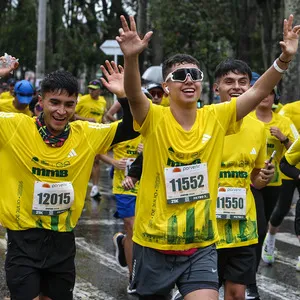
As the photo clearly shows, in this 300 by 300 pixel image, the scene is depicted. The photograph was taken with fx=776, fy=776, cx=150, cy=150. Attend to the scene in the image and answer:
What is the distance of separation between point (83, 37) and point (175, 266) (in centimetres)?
3394

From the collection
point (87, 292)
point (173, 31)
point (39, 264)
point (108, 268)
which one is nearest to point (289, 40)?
point (39, 264)

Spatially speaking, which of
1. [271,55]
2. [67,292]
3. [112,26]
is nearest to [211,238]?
[67,292]

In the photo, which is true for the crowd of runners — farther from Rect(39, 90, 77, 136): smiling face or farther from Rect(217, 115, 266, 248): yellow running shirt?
Rect(217, 115, 266, 248): yellow running shirt

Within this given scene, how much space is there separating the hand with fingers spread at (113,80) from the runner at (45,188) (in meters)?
0.23

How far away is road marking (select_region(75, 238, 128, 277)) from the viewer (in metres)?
8.21

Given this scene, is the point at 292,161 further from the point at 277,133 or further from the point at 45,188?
the point at 45,188

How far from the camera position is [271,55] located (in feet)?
Result: 70.7

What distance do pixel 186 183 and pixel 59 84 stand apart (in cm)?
107

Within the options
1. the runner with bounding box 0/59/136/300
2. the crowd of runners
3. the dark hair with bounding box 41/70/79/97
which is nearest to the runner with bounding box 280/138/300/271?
the crowd of runners

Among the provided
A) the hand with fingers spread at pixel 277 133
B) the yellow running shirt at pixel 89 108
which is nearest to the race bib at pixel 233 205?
the hand with fingers spread at pixel 277 133

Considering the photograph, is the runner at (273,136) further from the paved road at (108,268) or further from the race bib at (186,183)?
the race bib at (186,183)

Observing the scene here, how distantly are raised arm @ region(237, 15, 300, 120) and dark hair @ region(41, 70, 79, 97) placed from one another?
42.4 inches

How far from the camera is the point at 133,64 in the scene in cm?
440

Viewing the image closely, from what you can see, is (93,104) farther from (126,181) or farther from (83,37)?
(83,37)
